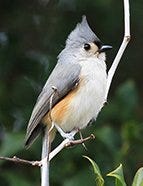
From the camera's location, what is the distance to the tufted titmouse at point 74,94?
170 inches

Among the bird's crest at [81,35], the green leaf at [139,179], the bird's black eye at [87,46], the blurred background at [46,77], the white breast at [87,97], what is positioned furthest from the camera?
the blurred background at [46,77]

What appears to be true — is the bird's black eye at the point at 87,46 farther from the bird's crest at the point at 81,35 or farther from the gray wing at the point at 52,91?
the gray wing at the point at 52,91

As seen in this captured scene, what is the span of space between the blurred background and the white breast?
1.79 ft

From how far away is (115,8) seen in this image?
5.60 meters

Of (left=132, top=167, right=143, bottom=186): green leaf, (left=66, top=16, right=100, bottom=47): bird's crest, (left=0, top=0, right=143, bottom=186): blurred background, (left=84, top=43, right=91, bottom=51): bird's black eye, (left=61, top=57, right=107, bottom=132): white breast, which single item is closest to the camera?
(left=132, top=167, right=143, bottom=186): green leaf

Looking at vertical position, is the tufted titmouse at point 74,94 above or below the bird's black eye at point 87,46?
below

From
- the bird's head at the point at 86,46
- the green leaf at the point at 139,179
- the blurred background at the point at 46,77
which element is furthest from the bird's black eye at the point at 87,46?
the green leaf at the point at 139,179

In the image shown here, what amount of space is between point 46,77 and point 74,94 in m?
1.28

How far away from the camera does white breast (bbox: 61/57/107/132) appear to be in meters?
4.31

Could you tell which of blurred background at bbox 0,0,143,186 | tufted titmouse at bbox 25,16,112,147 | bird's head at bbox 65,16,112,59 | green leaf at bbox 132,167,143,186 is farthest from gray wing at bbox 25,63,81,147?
green leaf at bbox 132,167,143,186

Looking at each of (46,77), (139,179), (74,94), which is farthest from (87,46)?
(139,179)

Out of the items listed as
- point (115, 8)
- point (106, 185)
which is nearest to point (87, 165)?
point (106, 185)

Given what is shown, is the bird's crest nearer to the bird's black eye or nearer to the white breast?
the bird's black eye

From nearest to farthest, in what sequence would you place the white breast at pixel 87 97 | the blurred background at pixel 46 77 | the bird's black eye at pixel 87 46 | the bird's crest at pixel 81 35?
the white breast at pixel 87 97 < the bird's crest at pixel 81 35 < the bird's black eye at pixel 87 46 < the blurred background at pixel 46 77
